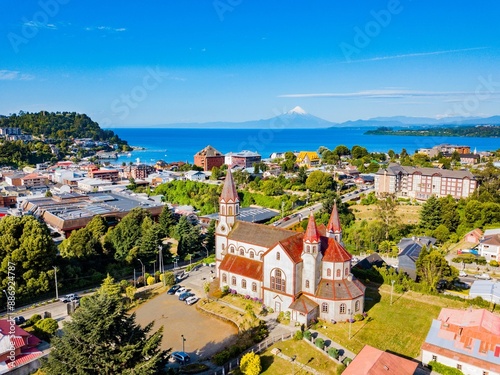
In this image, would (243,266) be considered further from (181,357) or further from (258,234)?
(181,357)

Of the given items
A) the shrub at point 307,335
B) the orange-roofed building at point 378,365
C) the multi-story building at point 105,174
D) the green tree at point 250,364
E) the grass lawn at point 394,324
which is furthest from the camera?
the multi-story building at point 105,174

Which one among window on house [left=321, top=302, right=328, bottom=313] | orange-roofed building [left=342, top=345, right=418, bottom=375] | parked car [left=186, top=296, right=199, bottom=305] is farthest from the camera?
parked car [left=186, top=296, right=199, bottom=305]

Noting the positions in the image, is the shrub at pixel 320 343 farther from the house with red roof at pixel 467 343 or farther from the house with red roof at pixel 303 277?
the house with red roof at pixel 467 343

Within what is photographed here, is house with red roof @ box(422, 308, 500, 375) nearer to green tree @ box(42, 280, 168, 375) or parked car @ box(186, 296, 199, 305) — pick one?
green tree @ box(42, 280, 168, 375)

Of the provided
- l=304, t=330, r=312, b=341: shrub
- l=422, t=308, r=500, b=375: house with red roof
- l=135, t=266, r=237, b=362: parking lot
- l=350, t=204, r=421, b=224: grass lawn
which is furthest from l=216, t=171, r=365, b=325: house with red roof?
l=350, t=204, r=421, b=224: grass lawn

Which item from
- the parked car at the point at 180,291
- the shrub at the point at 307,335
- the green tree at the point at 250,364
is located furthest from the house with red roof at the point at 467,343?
the parked car at the point at 180,291
